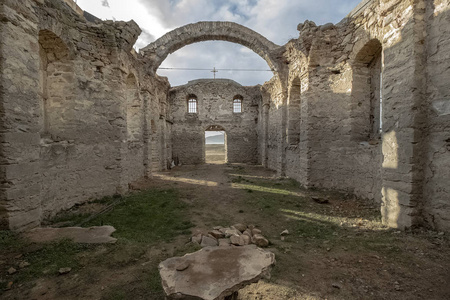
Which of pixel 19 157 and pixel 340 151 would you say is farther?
pixel 340 151

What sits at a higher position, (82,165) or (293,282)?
(82,165)

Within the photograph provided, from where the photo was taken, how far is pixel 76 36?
18.7 feet

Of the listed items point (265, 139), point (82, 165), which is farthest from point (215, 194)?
point (265, 139)

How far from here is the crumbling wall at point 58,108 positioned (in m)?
3.71

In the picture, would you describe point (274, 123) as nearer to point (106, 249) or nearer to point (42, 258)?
point (106, 249)

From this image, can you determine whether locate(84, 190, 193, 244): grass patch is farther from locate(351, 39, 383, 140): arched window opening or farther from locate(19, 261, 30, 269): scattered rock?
locate(351, 39, 383, 140): arched window opening

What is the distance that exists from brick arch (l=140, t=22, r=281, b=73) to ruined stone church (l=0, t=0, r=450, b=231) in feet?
0.18

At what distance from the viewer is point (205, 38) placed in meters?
11.7

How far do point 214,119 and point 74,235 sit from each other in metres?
14.6

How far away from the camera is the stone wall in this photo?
57.0 feet

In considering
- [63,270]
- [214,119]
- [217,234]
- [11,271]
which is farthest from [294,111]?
[11,271]

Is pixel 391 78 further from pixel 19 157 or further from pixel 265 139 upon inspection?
pixel 265 139

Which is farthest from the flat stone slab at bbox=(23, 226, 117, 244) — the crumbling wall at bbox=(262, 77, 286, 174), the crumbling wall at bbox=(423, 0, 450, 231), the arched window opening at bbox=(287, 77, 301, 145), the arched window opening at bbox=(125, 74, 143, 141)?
the crumbling wall at bbox=(262, 77, 286, 174)

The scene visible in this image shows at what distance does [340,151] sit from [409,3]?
4108 mm
